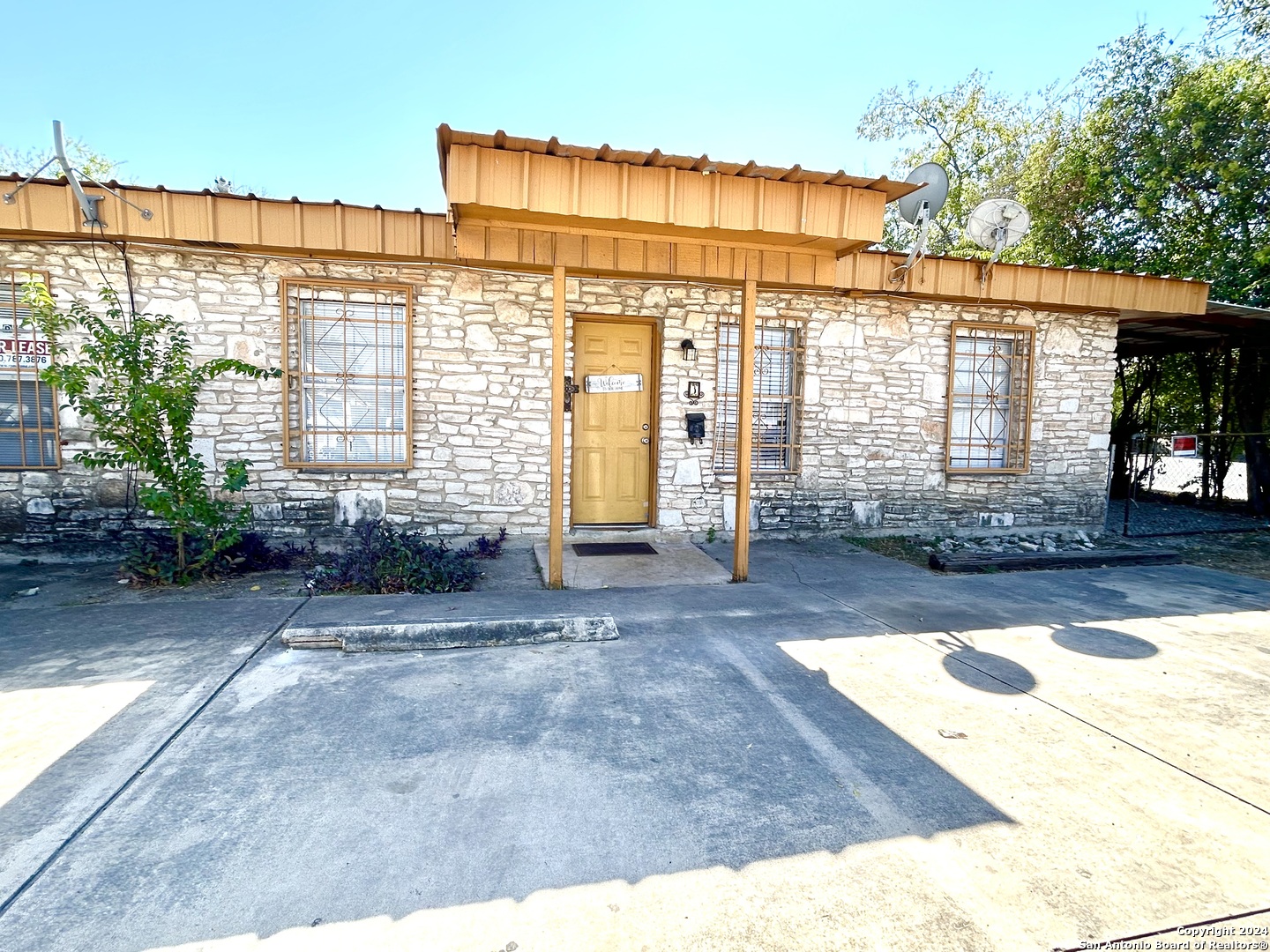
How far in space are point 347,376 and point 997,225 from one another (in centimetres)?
658

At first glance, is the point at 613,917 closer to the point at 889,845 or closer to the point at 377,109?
the point at 889,845

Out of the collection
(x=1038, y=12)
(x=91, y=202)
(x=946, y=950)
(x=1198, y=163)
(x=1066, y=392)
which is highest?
(x=1038, y=12)

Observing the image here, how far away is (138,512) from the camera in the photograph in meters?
5.65

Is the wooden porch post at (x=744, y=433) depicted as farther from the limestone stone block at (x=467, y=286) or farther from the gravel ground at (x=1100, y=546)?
the limestone stone block at (x=467, y=286)

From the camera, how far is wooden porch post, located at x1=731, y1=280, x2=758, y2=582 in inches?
203

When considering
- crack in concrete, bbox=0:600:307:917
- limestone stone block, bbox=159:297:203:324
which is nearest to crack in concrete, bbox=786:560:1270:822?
crack in concrete, bbox=0:600:307:917

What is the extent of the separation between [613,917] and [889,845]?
944mm

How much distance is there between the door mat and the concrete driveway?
1898 millimetres

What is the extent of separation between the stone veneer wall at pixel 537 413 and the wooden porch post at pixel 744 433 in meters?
1.33

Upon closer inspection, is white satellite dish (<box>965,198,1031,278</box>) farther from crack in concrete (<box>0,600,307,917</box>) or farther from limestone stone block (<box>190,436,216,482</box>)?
limestone stone block (<box>190,436,216,482</box>)

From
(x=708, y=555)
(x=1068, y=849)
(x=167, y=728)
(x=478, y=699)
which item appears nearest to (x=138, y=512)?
(x=167, y=728)

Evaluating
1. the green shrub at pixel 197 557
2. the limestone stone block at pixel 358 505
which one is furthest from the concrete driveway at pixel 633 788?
the limestone stone block at pixel 358 505

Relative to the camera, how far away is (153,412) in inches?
181

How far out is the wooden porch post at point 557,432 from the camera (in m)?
4.78
